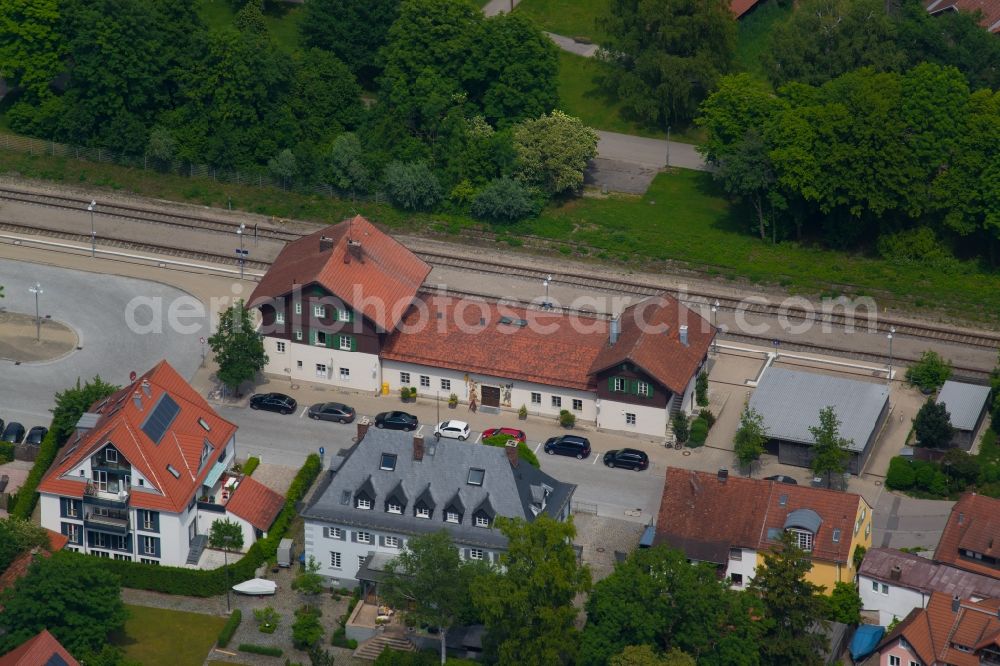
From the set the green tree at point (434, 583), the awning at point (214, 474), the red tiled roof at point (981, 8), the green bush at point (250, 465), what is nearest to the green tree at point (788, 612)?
the green tree at point (434, 583)

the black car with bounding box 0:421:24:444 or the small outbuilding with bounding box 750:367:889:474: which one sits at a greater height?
the small outbuilding with bounding box 750:367:889:474

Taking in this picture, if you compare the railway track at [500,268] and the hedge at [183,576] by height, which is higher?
the railway track at [500,268]

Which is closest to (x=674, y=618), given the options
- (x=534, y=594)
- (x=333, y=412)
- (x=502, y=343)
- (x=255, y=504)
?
(x=534, y=594)

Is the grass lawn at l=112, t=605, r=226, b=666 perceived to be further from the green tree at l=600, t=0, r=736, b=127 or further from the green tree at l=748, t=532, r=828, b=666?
the green tree at l=600, t=0, r=736, b=127

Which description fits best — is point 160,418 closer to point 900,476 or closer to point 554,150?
point 900,476

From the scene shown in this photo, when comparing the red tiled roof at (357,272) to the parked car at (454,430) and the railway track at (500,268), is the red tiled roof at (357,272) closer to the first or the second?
the parked car at (454,430)

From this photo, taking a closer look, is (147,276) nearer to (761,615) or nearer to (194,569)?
(194,569)

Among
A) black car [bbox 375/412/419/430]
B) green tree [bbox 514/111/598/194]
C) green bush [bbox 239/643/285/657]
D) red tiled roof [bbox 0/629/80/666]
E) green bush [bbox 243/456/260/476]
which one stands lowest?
green bush [bbox 239/643/285/657]

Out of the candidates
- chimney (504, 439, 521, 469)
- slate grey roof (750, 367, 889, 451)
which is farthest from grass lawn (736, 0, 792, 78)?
chimney (504, 439, 521, 469)
